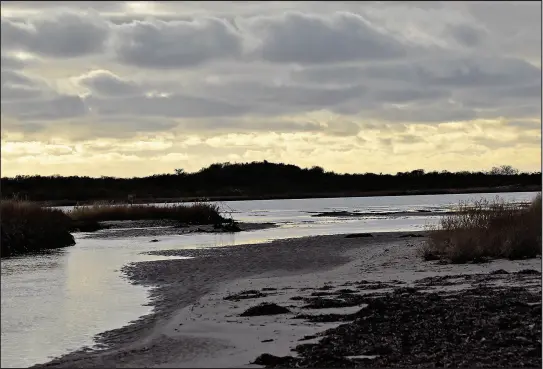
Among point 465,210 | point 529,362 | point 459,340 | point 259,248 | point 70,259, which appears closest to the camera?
point 529,362

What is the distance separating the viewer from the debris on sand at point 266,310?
13844 millimetres

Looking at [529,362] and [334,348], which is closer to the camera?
[529,362]

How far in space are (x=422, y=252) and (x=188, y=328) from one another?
397 inches

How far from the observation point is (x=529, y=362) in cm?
917

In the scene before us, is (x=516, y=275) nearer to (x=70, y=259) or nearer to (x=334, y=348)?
(x=334, y=348)

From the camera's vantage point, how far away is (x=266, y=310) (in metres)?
13.9

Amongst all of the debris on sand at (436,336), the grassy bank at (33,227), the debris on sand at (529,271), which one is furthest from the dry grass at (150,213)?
the debris on sand at (436,336)

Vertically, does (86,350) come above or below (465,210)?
below

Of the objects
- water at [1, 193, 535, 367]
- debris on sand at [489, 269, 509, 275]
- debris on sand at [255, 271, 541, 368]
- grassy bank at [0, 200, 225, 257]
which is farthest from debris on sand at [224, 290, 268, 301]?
grassy bank at [0, 200, 225, 257]

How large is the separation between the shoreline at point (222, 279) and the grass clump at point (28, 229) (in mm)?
5188

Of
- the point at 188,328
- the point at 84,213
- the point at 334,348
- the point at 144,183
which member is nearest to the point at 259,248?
the point at 188,328

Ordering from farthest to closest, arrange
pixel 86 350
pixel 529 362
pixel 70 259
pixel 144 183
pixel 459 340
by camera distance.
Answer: pixel 144 183 < pixel 70 259 < pixel 86 350 < pixel 459 340 < pixel 529 362

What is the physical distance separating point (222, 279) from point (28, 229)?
14.0 metres

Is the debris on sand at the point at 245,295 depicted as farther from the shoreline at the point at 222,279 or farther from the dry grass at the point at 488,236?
the dry grass at the point at 488,236
